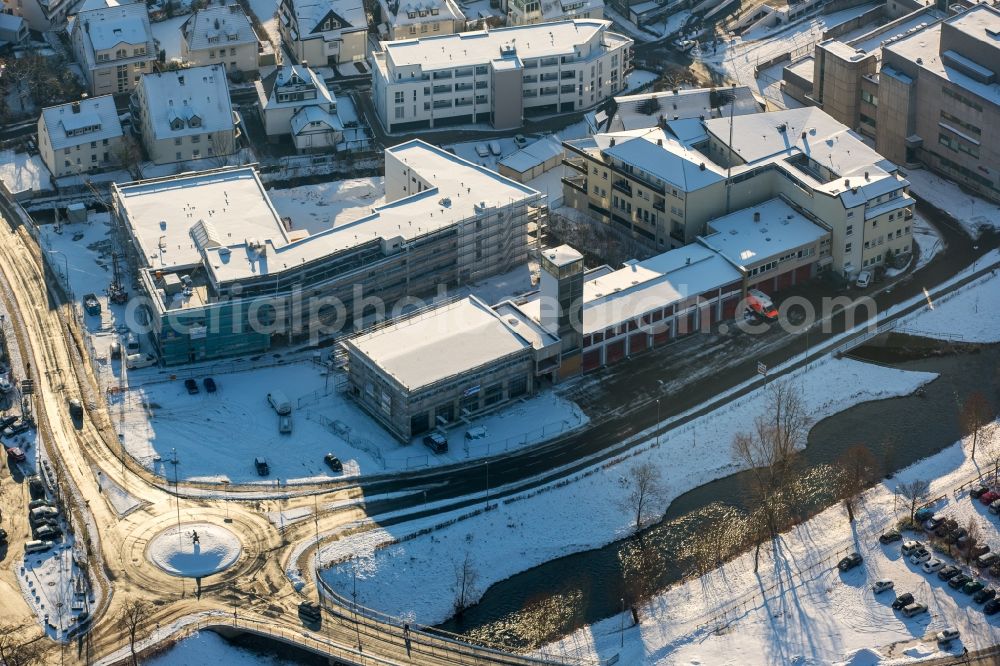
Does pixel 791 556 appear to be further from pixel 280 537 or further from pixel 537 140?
pixel 537 140

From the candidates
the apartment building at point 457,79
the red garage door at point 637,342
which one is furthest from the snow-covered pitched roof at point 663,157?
the apartment building at point 457,79


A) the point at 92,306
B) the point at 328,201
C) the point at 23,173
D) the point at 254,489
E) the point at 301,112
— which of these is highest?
the point at 301,112

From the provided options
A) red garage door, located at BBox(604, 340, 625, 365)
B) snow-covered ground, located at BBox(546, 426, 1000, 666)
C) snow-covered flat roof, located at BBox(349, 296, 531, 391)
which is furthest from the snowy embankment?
snow-covered flat roof, located at BBox(349, 296, 531, 391)

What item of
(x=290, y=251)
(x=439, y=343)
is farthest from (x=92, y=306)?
(x=439, y=343)

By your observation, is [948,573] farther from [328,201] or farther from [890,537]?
[328,201]

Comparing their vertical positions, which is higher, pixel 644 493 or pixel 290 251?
pixel 290 251
